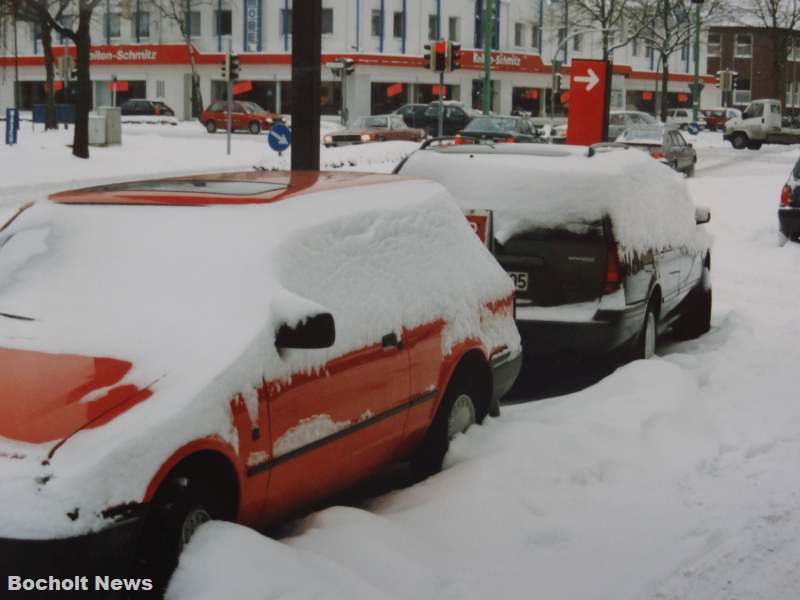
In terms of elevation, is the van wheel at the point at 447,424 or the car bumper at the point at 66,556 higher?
the car bumper at the point at 66,556

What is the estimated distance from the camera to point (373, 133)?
4428 centimetres

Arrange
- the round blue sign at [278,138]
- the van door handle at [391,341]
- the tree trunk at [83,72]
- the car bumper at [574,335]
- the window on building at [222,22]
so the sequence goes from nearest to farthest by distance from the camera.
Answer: the van door handle at [391,341] → the car bumper at [574,335] → the round blue sign at [278,138] → the tree trunk at [83,72] → the window on building at [222,22]

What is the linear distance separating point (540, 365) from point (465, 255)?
→ 2.13 meters

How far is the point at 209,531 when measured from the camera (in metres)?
4.52

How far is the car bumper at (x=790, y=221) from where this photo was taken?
723 inches

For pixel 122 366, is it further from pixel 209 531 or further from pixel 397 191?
pixel 397 191

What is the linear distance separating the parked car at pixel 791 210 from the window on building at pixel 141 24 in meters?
66.3

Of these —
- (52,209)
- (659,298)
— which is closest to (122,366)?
(52,209)

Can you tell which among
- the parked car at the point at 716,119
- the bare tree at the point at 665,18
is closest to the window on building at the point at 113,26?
the bare tree at the point at 665,18

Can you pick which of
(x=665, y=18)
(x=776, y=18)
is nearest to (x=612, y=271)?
(x=665, y=18)

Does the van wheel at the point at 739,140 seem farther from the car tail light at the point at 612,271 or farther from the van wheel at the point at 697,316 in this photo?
the car tail light at the point at 612,271

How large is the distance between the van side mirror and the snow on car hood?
0.06 metres

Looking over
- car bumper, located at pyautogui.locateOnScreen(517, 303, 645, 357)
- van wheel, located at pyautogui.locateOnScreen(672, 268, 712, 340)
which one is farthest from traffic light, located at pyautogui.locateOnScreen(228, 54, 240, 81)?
car bumper, located at pyautogui.locateOnScreen(517, 303, 645, 357)

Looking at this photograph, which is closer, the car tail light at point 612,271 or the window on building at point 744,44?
the car tail light at point 612,271
